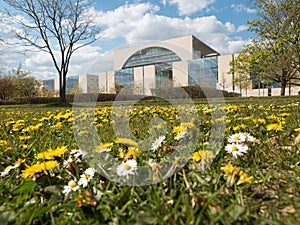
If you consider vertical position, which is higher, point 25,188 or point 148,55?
point 148,55

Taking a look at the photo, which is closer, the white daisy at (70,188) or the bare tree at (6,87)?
the white daisy at (70,188)

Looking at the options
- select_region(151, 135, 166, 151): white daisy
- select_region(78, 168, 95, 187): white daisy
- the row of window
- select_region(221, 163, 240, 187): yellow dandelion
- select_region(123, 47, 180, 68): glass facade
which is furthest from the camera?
the row of window

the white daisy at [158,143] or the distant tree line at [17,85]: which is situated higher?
the distant tree line at [17,85]

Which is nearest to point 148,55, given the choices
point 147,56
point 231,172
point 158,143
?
point 147,56

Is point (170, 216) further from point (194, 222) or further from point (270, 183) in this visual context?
point (270, 183)

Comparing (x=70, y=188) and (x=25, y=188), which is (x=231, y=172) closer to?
(x=70, y=188)

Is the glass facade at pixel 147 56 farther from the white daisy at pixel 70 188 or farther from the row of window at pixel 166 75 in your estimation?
the white daisy at pixel 70 188

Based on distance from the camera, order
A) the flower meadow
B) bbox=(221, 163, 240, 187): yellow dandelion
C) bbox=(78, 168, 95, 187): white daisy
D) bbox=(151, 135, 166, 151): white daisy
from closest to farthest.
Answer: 1. the flower meadow
2. bbox=(221, 163, 240, 187): yellow dandelion
3. bbox=(78, 168, 95, 187): white daisy
4. bbox=(151, 135, 166, 151): white daisy

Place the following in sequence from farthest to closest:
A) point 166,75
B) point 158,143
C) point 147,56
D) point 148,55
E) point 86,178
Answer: point 166,75, point 147,56, point 148,55, point 158,143, point 86,178

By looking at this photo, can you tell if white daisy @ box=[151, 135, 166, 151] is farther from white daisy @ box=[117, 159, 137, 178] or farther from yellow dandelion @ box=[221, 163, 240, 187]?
yellow dandelion @ box=[221, 163, 240, 187]

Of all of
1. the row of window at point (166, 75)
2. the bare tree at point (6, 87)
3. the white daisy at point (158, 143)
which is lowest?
the white daisy at point (158, 143)

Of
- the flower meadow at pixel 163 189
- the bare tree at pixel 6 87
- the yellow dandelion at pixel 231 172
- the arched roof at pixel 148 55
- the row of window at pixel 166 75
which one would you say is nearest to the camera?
the flower meadow at pixel 163 189

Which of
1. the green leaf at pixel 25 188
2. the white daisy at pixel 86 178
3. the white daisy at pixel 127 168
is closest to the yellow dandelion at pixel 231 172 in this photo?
the white daisy at pixel 127 168

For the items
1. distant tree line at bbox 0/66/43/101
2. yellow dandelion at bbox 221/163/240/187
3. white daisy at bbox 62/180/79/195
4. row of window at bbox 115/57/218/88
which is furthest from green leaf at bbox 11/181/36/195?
distant tree line at bbox 0/66/43/101
